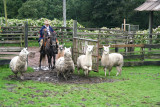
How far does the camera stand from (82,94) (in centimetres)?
826

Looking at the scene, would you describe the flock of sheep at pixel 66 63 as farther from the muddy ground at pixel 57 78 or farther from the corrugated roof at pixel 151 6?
the corrugated roof at pixel 151 6

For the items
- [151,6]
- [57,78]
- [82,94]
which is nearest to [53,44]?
[57,78]

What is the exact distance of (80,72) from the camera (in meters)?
12.2

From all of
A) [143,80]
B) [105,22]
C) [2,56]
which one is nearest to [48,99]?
[143,80]

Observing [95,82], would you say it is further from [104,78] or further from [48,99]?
[48,99]

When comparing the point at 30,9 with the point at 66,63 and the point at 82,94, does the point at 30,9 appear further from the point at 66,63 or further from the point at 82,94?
the point at 82,94

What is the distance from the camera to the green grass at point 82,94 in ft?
24.0

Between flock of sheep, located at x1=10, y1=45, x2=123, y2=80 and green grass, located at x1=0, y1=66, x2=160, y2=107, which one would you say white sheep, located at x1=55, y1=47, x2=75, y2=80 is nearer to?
flock of sheep, located at x1=10, y1=45, x2=123, y2=80

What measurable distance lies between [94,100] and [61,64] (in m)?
3.09

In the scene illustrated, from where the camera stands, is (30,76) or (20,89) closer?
(20,89)

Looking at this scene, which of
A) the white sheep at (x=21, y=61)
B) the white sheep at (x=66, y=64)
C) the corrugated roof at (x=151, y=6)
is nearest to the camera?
the white sheep at (x=21, y=61)

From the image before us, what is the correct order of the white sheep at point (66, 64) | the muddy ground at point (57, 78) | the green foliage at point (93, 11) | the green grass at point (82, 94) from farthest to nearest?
the green foliage at point (93, 11) → the muddy ground at point (57, 78) → the white sheep at point (66, 64) → the green grass at point (82, 94)

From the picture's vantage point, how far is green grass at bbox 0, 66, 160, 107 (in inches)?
288

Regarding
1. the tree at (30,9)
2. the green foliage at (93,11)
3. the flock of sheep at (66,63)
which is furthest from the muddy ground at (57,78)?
the green foliage at (93,11)
